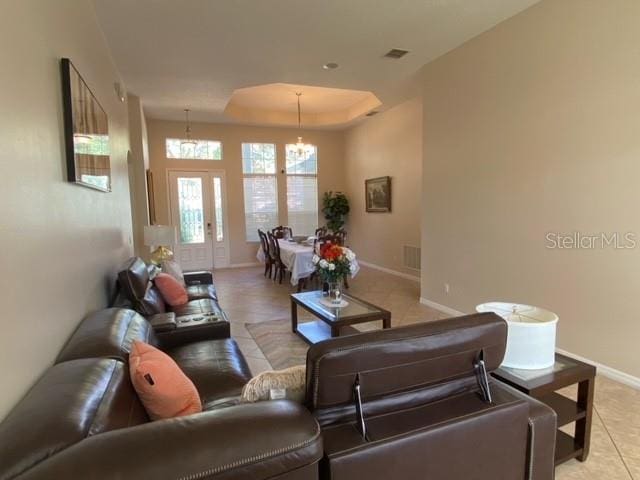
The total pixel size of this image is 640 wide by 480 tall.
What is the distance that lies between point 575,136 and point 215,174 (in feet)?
22.3

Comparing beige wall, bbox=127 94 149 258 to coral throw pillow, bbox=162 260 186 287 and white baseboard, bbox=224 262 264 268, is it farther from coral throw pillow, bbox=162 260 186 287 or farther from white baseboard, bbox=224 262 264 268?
white baseboard, bbox=224 262 264 268

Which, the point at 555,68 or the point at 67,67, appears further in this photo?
the point at 555,68

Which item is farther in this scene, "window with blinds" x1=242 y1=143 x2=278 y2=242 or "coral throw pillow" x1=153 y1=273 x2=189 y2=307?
"window with blinds" x1=242 y1=143 x2=278 y2=242

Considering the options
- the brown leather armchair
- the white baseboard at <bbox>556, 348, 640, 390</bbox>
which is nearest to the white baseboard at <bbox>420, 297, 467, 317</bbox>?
the white baseboard at <bbox>556, 348, 640, 390</bbox>

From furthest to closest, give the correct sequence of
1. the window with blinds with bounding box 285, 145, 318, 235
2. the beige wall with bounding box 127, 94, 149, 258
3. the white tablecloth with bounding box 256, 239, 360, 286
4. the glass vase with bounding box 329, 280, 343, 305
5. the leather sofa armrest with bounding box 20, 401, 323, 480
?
the window with blinds with bounding box 285, 145, 318, 235 < the white tablecloth with bounding box 256, 239, 360, 286 < the beige wall with bounding box 127, 94, 149, 258 < the glass vase with bounding box 329, 280, 343, 305 < the leather sofa armrest with bounding box 20, 401, 323, 480

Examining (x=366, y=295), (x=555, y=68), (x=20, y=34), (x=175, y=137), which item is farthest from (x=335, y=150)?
(x=20, y=34)

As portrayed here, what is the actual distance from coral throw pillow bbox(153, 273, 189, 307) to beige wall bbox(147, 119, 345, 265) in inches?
189

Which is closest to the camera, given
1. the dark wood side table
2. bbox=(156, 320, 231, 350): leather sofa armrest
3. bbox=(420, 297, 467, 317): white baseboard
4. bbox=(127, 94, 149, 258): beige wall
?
the dark wood side table

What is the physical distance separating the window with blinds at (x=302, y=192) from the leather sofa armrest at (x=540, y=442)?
7.66 m

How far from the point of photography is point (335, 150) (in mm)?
9133

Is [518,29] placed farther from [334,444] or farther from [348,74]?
[334,444]

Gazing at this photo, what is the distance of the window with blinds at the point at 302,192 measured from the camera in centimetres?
880

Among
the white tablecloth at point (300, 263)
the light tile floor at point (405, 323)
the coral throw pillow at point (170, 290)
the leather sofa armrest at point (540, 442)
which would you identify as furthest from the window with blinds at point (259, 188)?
the leather sofa armrest at point (540, 442)

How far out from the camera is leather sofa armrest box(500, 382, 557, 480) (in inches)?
55.3
